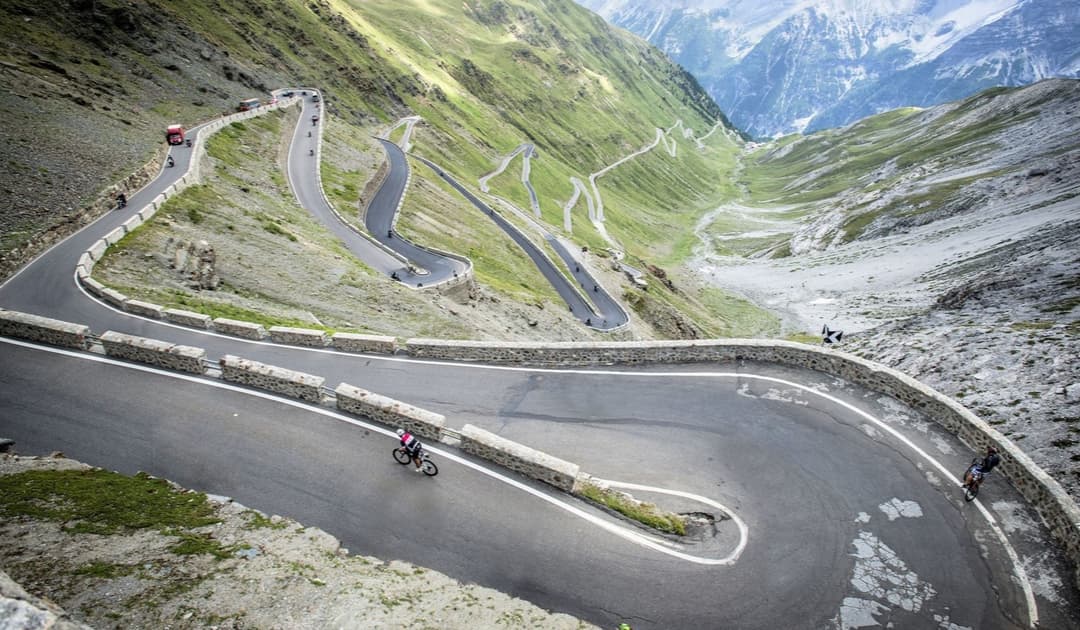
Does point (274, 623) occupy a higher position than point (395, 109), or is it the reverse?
point (395, 109)

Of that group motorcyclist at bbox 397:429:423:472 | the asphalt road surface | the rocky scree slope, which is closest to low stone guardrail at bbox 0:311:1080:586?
motorcyclist at bbox 397:429:423:472

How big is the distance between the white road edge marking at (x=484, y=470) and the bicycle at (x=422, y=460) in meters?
0.86

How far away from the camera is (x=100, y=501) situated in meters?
12.9

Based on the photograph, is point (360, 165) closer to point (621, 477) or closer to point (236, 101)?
point (236, 101)

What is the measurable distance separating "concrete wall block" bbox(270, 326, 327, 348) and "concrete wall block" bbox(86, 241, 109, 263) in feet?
51.0

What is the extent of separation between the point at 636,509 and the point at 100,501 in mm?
14774

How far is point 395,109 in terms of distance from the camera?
112 m

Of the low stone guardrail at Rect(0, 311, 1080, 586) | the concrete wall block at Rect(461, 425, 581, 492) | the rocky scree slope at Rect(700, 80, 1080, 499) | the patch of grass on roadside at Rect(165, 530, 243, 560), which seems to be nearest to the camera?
the patch of grass on roadside at Rect(165, 530, 243, 560)

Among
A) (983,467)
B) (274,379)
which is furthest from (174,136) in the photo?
(983,467)

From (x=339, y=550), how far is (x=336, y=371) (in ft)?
33.7

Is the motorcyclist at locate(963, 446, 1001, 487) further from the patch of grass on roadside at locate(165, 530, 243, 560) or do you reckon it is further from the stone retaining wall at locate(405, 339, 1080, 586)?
the patch of grass on roadside at locate(165, 530, 243, 560)

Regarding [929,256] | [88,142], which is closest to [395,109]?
[88,142]

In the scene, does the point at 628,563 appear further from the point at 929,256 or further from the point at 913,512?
the point at 929,256

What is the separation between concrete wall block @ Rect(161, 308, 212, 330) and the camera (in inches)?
939
